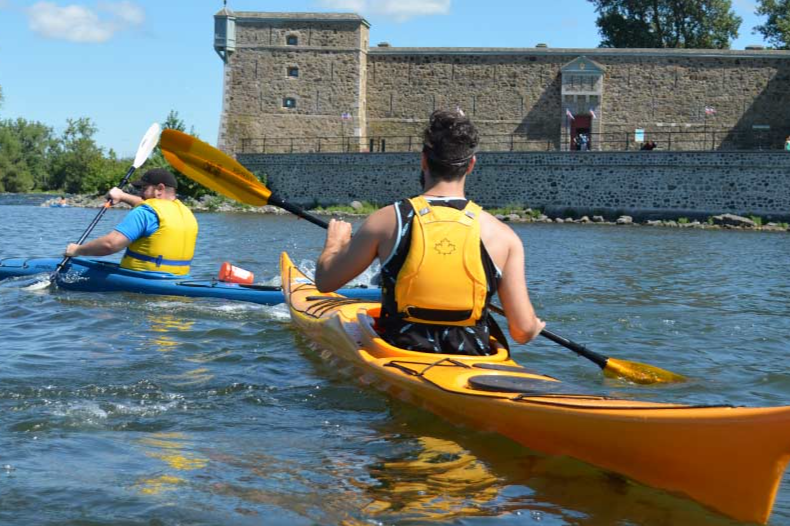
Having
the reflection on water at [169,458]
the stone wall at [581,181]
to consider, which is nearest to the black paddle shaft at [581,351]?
the reflection on water at [169,458]

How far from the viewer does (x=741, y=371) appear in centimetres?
607

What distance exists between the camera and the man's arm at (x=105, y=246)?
299 inches

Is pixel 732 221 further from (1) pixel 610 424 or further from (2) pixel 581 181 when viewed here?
(1) pixel 610 424

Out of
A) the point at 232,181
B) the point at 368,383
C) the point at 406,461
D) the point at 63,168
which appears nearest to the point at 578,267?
the point at 232,181

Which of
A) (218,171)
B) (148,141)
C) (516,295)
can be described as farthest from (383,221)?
(148,141)

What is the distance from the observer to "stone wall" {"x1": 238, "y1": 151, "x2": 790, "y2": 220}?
95.5 ft

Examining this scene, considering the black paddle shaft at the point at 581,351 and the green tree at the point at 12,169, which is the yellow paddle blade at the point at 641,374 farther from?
the green tree at the point at 12,169

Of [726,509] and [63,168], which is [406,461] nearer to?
[726,509]

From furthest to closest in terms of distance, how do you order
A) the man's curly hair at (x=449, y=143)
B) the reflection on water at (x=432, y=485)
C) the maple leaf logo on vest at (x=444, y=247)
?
the maple leaf logo on vest at (x=444, y=247), the man's curly hair at (x=449, y=143), the reflection on water at (x=432, y=485)

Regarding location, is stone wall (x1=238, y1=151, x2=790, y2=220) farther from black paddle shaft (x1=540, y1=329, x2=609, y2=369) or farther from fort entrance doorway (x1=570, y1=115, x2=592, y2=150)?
black paddle shaft (x1=540, y1=329, x2=609, y2=369)

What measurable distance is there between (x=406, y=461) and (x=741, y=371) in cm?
306

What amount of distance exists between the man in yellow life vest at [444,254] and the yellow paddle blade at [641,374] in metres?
1.53

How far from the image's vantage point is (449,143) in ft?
12.8

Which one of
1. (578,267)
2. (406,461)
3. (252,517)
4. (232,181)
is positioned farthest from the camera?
(578,267)
